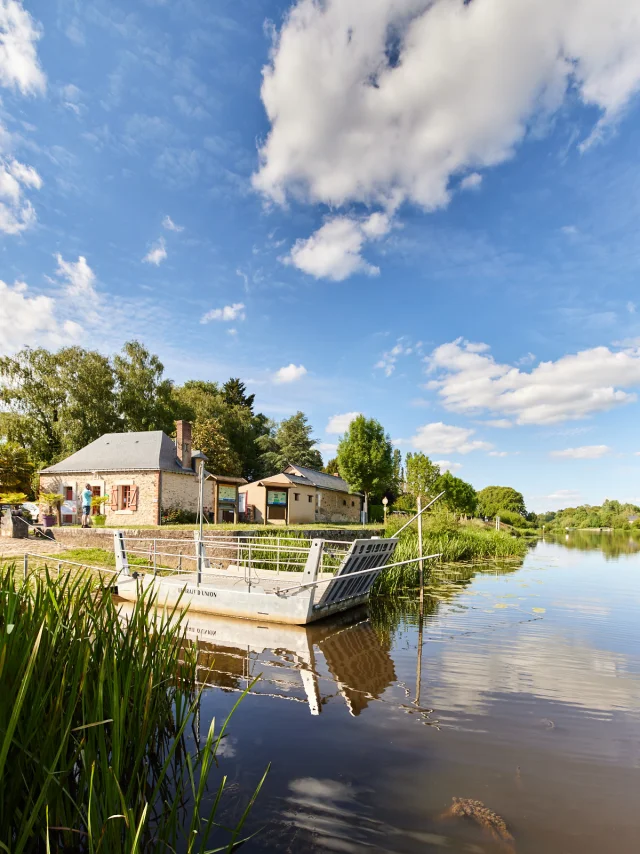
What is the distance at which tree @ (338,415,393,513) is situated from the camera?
124 ft

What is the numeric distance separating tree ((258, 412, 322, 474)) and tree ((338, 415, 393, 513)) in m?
12.0

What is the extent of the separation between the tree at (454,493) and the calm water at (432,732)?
3081cm

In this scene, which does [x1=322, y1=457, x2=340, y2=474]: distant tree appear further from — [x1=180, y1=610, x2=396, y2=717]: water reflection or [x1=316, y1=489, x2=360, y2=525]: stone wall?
[x1=180, y1=610, x2=396, y2=717]: water reflection

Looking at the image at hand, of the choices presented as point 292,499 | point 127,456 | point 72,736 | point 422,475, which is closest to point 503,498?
point 422,475

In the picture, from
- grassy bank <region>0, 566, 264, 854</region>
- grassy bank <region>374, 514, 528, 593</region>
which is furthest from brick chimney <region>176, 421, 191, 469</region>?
grassy bank <region>0, 566, 264, 854</region>

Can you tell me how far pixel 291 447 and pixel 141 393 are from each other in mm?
16138

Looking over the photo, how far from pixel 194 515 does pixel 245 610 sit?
1746cm

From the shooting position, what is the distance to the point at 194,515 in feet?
88.3

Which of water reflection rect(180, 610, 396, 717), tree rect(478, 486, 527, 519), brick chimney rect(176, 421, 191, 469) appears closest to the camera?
water reflection rect(180, 610, 396, 717)

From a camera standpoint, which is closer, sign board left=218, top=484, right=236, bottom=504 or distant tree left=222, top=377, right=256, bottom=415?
sign board left=218, top=484, right=236, bottom=504

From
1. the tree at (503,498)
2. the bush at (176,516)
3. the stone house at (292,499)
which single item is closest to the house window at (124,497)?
the bush at (176,516)

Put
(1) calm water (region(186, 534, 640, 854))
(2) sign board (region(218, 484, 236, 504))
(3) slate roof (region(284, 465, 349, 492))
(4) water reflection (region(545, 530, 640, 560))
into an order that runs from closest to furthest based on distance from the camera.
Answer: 1. (1) calm water (region(186, 534, 640, 854))
2. (2) sign board (region(218, 484, 236, 504))
3. (4) water reflection (region(545, 530, 640, 560))
4. (3) slate roof (region(284, 465, 349, 492))

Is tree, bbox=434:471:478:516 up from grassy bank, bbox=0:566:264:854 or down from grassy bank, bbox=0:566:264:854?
up

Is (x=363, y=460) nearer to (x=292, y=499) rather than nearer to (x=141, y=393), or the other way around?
(x=292, y=499)
